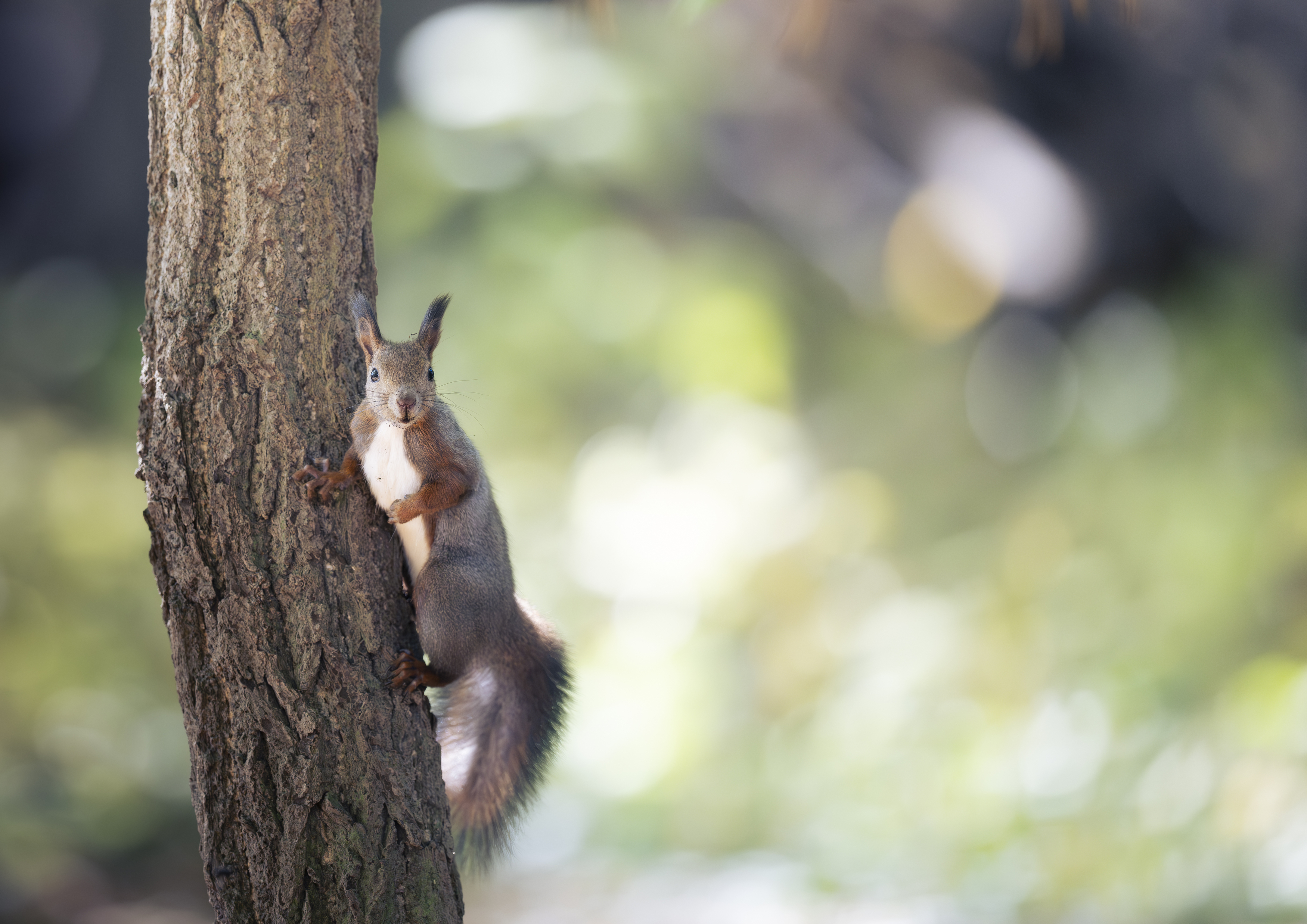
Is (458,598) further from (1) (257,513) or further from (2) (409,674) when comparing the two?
(1) (257,513)

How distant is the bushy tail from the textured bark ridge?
368 millimetres

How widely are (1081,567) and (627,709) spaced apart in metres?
2.03

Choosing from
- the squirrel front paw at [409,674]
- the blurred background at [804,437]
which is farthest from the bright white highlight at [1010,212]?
the squirrel front paw at [409,674]

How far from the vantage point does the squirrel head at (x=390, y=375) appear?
5.00 ft

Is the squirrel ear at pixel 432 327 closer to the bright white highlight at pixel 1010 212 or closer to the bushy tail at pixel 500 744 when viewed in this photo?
the bushy tail at pixel 500 744

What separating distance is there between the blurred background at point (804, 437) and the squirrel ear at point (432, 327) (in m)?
2.74

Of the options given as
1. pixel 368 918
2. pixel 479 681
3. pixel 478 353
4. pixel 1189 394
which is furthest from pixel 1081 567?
pixel 368 918

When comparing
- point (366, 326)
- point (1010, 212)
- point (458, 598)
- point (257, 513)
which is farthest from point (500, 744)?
point (1010, 212)

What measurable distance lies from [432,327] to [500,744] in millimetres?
739

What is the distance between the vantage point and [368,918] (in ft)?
4.63

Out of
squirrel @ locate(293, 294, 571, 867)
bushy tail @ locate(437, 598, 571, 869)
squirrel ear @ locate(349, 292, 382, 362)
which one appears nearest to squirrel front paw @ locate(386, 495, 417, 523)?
squirrel @ locate(293, 294, 571, 867)

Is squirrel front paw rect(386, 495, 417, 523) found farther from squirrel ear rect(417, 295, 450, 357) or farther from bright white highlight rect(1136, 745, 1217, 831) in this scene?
bright white highlight rect(1136, 745, 1217, 831)

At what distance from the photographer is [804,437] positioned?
5.07m

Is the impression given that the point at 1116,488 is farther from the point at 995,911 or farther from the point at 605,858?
the point at 605,858
